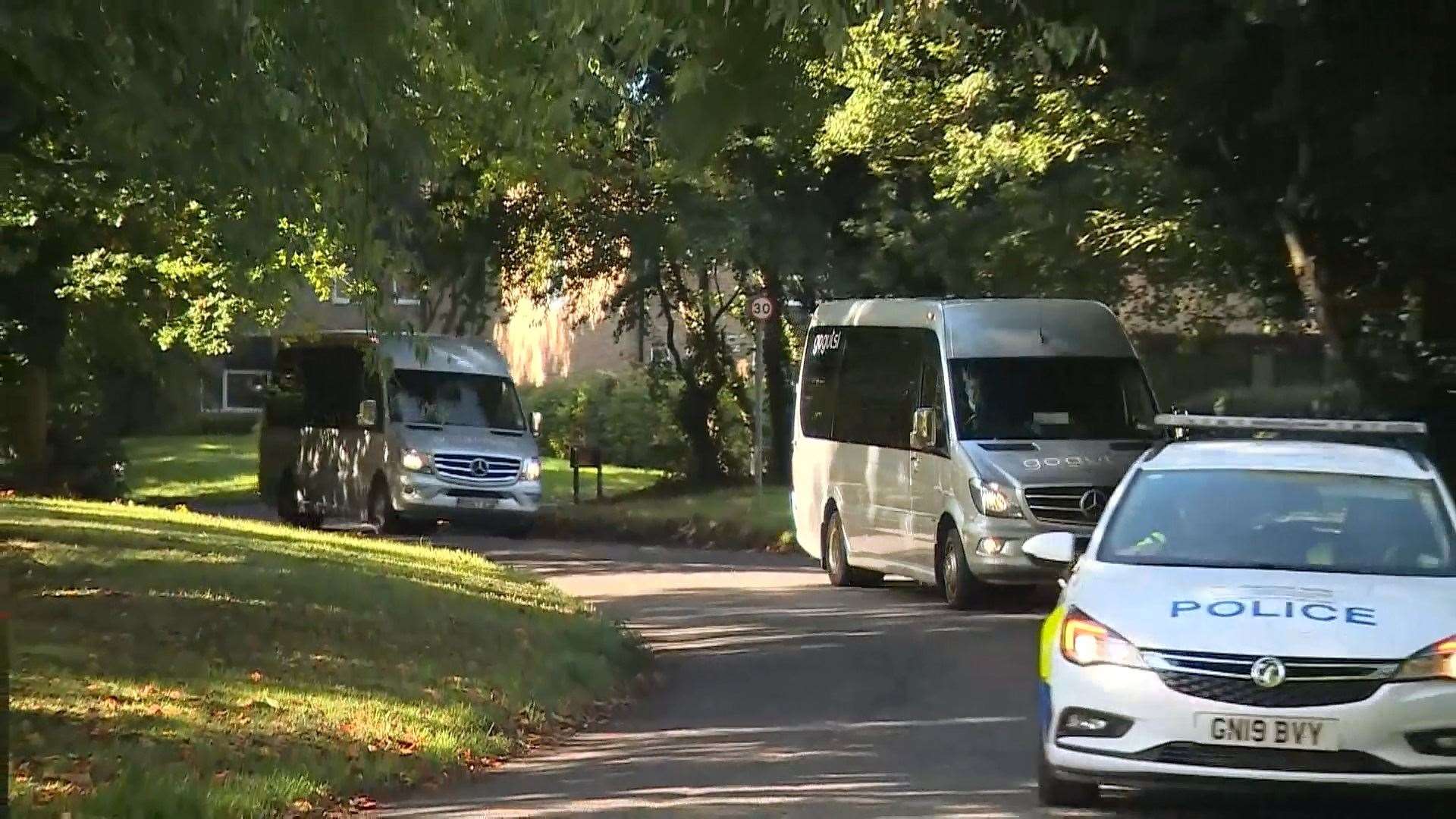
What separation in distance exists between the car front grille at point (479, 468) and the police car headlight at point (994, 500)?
1138 cm

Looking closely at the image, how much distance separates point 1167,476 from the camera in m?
10.4

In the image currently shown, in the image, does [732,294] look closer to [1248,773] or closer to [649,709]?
[649,709]

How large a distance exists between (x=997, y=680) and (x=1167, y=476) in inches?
163

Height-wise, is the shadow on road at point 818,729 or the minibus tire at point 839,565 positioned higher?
the minibus tire at point 839,565

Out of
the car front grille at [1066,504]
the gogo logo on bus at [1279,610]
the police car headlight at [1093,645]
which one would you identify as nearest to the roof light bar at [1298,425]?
the gogo logo on bus at [1279,610]

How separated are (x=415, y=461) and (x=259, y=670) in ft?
54.4

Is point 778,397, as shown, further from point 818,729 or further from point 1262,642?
point 1262,642

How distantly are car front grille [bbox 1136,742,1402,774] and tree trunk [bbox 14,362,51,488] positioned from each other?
2451cm

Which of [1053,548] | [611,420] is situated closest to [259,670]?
[1053,548]

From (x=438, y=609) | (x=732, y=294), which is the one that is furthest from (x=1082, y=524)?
(x=732, y=294)

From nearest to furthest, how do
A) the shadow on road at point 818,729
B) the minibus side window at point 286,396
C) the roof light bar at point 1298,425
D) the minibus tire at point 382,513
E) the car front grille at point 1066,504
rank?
the shadow on road at point 818,729
the roof light bar at point 1298,425
the car front grille at point 1066,504
the minibus tire at point 382,513
the minibus side window at point 286,396

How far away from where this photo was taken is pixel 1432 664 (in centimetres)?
853

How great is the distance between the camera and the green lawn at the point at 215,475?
1622 inches

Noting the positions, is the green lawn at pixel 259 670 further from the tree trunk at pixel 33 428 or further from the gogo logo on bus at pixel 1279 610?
the tree trunk at pixel 33 428
